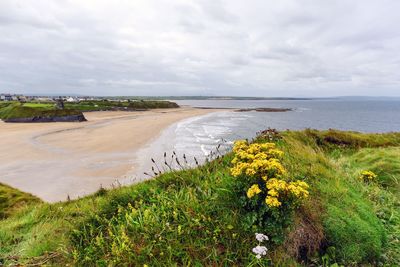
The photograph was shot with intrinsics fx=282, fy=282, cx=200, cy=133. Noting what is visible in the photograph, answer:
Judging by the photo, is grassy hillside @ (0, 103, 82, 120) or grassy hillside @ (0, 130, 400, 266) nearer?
grassy hillside @ (0, 130, 400, 266)

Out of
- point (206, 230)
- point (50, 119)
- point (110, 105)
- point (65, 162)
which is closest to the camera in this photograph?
point (206, 230)

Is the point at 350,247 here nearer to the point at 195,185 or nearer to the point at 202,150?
the point at 195,185

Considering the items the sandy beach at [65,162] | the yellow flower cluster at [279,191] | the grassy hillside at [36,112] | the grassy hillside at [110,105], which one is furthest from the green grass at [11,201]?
the grassy hillside at [110,105]

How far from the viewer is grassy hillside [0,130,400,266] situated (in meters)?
4.12

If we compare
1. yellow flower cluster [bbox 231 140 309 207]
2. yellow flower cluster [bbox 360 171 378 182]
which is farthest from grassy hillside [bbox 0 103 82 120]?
yellow flower cluster [bbox 231 140 309 207]

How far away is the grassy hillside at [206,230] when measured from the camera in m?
4.12

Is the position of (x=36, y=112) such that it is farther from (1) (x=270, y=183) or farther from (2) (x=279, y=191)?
(2) (x=279, y=191)

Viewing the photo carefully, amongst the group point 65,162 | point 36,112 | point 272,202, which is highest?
point 272,202

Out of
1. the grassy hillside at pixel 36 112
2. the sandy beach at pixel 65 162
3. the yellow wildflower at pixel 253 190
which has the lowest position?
the sandy beach at pixel 65 162

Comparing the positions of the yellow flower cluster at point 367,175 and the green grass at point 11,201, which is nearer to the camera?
the yellow flower cluster at point 367,175

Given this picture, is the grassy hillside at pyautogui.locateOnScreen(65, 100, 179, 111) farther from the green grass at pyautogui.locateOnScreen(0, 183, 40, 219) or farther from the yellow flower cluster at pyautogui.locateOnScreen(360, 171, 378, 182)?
the yellow flower cluster at pyautogui.locateOnScreen(360, 171, 378, 182)

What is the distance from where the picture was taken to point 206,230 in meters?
4.31

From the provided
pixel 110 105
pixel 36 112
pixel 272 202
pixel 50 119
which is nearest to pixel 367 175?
pixel 272 202

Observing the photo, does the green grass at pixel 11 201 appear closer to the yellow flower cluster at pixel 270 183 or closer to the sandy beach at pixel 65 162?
the sandy beach at pixel 65 162
